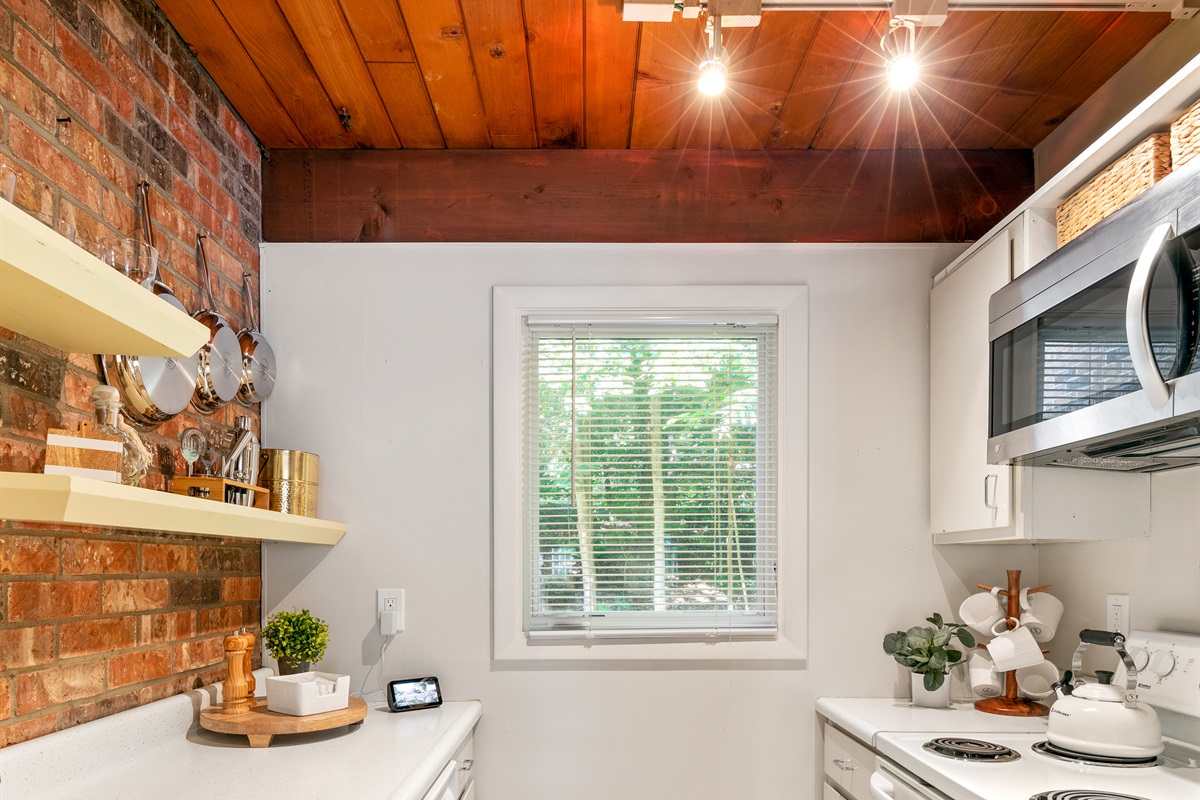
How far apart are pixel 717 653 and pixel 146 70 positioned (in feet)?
6.66

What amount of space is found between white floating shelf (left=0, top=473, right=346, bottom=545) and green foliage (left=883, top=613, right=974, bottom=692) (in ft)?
5.40

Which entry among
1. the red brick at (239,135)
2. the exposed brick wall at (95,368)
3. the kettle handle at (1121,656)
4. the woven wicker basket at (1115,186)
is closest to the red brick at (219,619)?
the exposed brick wall at (95,368)

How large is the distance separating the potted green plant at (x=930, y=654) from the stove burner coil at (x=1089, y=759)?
19.4 inches

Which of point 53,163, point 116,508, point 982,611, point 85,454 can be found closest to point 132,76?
point 53,163

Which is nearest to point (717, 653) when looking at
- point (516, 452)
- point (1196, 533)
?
point (516, 452)

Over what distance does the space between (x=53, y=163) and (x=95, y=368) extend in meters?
0.38

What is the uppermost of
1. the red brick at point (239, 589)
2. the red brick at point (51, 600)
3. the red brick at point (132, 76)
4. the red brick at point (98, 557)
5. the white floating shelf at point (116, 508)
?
the red brick at point (132, 76)

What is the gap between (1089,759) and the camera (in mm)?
1998

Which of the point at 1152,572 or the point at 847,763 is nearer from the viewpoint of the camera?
the point at 1152,572

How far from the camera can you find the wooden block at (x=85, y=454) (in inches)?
58.7

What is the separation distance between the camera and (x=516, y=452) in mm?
2855

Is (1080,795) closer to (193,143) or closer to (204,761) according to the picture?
(204,761)

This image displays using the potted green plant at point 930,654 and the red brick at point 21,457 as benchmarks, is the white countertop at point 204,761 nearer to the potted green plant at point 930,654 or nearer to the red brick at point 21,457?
the red brick at point 21,457

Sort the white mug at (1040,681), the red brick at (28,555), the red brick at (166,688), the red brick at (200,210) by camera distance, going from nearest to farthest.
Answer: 1. the red brick at (28,555)
2. the red brick at (166,688)
3. the red brick at (200,210)
4. the white mug at (1040,681)
